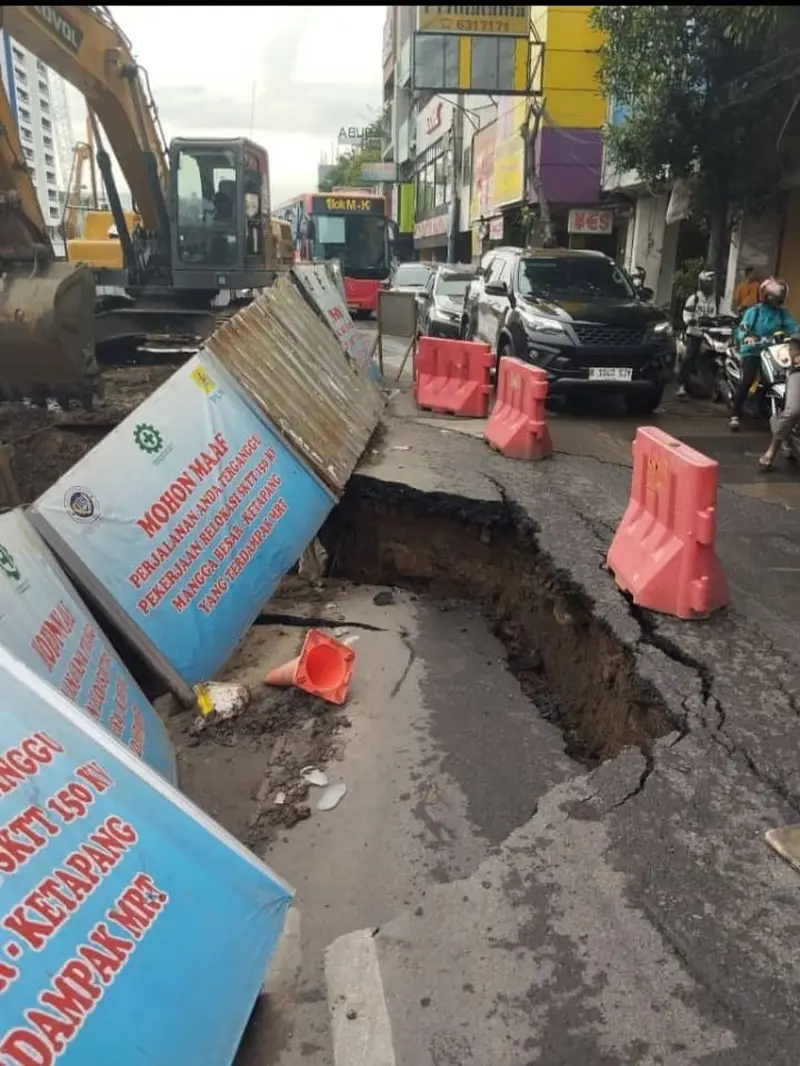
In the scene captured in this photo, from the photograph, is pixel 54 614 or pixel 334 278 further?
pixel 334 278

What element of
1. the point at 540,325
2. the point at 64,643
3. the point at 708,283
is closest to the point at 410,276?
the point at 708,283

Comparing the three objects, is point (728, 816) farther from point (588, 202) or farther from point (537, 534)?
point (588, 202)

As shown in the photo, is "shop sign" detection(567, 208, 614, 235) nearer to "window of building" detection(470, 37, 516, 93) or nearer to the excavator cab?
"window of building" detection(470, 37, 516, 93)

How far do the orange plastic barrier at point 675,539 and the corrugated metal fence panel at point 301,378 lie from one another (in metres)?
2.54

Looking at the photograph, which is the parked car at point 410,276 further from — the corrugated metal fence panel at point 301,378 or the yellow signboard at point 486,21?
the corrugated metal fence panel at point 301,378

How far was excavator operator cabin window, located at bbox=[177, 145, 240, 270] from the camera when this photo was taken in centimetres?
1234

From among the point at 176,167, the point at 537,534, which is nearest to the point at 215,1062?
the point at 537,534

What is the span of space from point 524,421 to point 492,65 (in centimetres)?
1695

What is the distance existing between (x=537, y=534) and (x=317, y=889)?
3.19 meters

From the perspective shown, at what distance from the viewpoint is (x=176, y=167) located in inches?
483

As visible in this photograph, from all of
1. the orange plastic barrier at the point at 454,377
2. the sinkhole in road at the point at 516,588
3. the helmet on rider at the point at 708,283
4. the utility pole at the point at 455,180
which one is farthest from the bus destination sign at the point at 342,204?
the sinkhole in road at the point at 516,588

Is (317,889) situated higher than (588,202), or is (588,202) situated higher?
(588,202)

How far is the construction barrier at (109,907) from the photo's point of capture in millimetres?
1863

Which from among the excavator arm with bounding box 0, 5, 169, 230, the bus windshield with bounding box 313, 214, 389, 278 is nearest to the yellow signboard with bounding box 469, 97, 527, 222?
the bus windshield with bounding box 313, 214, 389, 278
